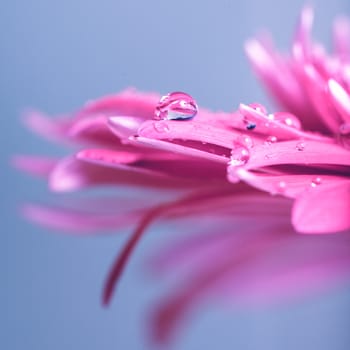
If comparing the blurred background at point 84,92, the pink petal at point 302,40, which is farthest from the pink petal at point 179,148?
the blurred background at point 84,92

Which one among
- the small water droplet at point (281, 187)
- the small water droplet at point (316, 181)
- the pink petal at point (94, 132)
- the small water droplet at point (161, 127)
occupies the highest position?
the pink petal at point (94, 132)

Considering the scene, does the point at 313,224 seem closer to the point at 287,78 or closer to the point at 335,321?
the point at 287,78

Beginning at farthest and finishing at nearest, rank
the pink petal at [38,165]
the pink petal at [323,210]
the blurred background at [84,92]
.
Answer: the blurred background at [84,92] → the pink petal at [38,165] → the pink petal at [323,210]

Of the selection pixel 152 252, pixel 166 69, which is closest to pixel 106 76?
pixel 166 69

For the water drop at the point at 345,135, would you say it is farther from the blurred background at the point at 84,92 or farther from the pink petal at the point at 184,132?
the blurred background at the point at 84,92

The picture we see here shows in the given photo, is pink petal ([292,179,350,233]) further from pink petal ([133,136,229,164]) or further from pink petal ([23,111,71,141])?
pink petal ([23,111,71,141])
